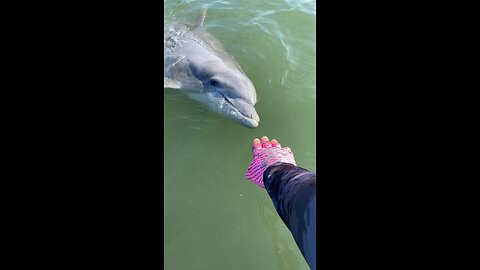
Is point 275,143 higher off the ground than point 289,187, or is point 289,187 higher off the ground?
point 289,187

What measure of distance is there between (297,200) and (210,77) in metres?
3.31

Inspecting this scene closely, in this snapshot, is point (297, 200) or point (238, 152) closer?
point (297, 200)

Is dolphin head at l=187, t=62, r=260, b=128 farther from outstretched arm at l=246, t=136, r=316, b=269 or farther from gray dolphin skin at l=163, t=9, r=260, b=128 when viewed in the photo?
outstretched arm at l=246, t=136, r=316, b=269

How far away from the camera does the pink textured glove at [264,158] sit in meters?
4.56

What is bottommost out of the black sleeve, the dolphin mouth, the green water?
the green water

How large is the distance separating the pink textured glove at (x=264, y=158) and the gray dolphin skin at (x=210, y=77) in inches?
17.4

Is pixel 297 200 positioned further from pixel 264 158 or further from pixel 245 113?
pixel 245 113

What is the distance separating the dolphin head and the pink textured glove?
44 centimetres

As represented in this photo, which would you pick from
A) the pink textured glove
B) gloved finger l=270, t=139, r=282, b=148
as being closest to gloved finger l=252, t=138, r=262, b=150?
the pink textured glove

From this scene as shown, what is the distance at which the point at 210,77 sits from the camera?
593cm

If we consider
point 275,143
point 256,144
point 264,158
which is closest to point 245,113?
point 256,144

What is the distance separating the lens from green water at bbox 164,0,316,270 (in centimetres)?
413

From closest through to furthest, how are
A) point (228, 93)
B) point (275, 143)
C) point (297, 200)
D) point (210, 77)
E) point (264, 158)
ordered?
point (297, 200) → point (264, 158) → point (275, 143) → point (228, 93) → point (210, 77)
